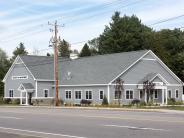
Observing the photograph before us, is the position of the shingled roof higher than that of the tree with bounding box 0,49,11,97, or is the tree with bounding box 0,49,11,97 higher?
the tree with bounding box 0,49,11,97

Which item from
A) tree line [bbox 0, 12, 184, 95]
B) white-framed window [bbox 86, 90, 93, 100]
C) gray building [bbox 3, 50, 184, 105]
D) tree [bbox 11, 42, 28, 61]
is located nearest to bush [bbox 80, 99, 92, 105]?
gray building [bbox 3, 50, 184, 105]

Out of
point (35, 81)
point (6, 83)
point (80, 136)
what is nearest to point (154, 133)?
point (80, 136)

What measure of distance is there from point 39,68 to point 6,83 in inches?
290

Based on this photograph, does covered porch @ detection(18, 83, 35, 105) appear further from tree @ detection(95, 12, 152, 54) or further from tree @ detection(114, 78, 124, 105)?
tree @ detection(95, 12, 152, 54)

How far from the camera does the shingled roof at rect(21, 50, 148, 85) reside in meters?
60.8

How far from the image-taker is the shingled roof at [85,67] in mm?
60841

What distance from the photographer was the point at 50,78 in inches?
2746

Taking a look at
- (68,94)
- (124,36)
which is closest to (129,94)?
(68,94)

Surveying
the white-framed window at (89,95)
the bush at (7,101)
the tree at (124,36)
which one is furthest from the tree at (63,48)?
the white-framed window at (89,95)

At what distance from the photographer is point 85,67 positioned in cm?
6656

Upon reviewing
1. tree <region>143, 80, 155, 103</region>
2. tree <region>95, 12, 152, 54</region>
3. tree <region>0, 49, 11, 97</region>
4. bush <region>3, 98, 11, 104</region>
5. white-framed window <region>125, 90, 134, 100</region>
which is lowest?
bush <region>3, 98, 11, 104</region>

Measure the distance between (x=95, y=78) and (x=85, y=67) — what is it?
5.58 metres

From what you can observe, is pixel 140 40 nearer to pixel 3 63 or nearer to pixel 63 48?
pixel 3 63

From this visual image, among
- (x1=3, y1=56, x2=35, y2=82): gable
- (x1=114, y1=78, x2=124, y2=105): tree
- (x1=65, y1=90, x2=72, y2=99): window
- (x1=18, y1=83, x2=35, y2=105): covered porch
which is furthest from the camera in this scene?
(x1=3, y1=56, x2=35, y2=82): gable
